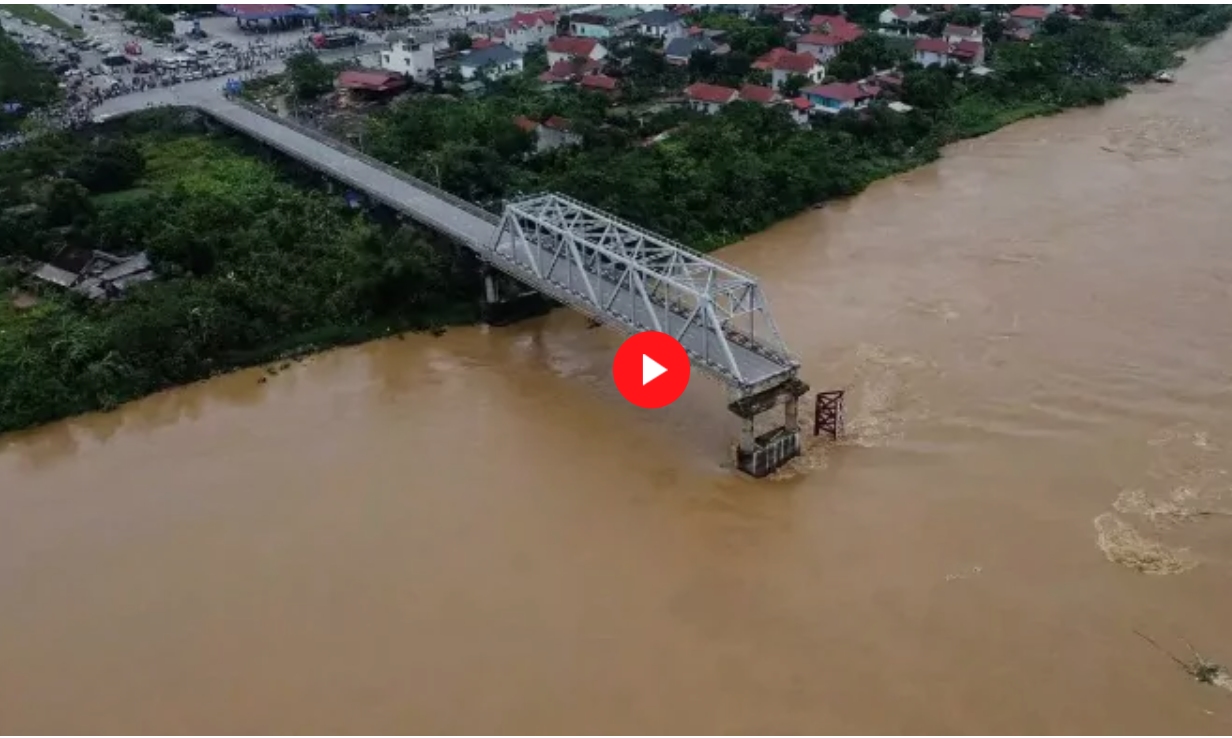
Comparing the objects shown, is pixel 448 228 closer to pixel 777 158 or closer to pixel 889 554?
pixel 777 158

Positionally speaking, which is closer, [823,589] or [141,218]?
[823,589]

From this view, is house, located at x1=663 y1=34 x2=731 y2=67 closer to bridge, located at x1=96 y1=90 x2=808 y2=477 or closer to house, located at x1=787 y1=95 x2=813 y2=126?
house, located at x1=787 y1=95 x2=813 y2=126

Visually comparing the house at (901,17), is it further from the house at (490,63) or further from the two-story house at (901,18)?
the house at (490,63)

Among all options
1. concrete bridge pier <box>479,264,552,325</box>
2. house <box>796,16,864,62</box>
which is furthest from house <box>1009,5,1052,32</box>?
concrete bridge pier <box>479,264,552,325</box>

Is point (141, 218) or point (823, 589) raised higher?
point (141, 218)

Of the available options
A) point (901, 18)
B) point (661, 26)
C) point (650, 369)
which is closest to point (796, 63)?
point (661, 26)

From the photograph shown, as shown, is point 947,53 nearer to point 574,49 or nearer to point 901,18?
point 901,18

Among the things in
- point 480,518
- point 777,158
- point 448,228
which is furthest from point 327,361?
point 777,158
